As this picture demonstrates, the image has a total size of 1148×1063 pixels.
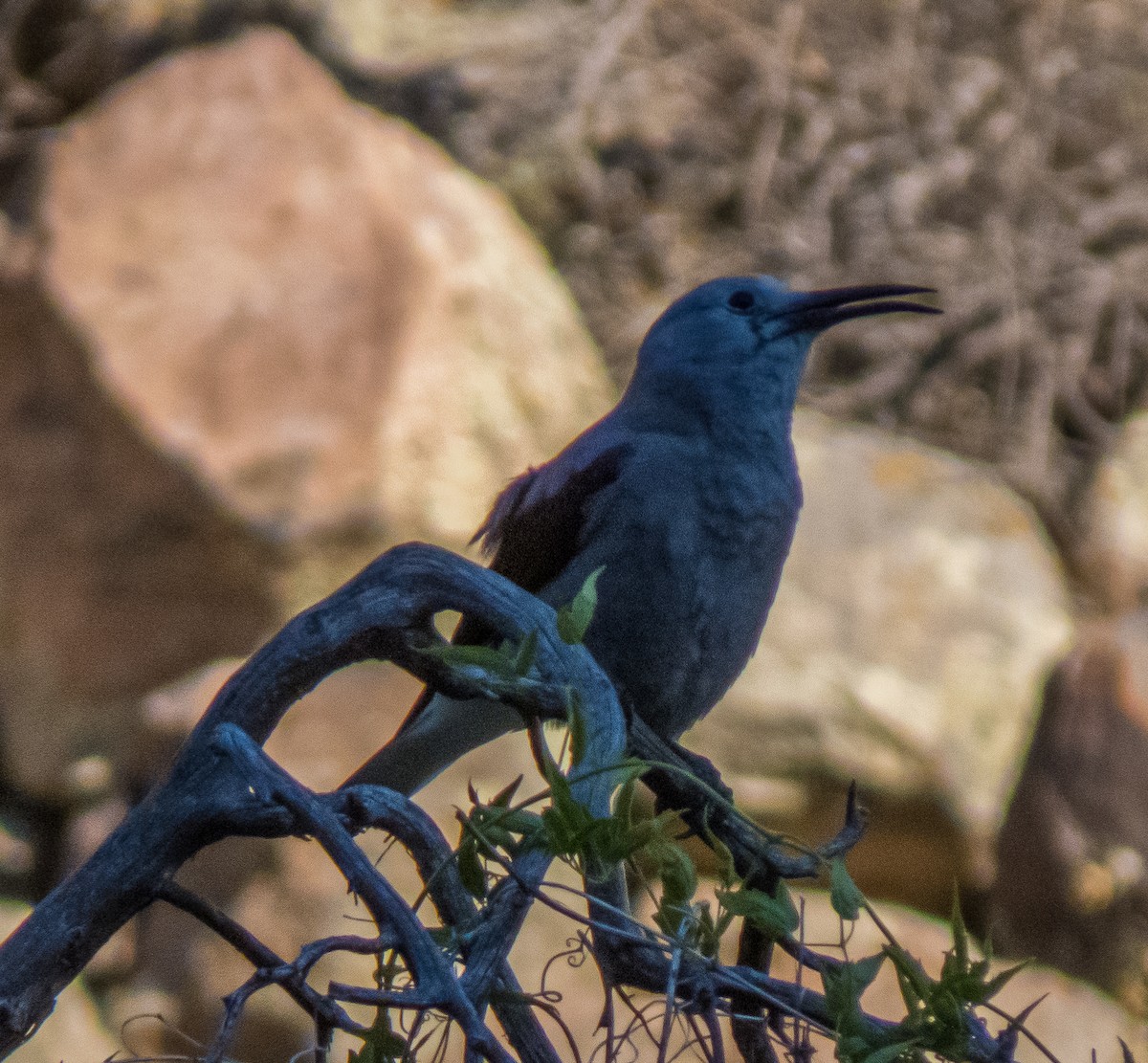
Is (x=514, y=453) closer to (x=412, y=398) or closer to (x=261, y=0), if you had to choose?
(x=412, y=398)

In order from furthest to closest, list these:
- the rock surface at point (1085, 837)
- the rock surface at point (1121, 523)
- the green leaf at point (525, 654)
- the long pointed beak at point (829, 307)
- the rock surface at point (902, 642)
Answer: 1. the rock surface at point (1121, 523)
2. the rock surface at point (902, 642)
3. the rock surface at point (1085, 837)
4. the long pointed beak at point (829, 307)
5. the green leaf at point (525, 654)

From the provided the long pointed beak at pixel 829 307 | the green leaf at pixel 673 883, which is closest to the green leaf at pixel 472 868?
the green leaf at pixel 673 883

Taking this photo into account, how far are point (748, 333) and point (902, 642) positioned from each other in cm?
320

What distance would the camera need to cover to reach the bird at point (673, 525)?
9.66ft

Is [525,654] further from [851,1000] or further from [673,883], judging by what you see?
[851,1000]

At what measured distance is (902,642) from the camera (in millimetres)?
6191

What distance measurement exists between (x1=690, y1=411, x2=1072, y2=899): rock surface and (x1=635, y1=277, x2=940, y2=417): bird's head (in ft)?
9.39

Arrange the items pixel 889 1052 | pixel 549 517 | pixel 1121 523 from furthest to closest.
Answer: pixel 1121 523
pixel 549 517
pixel 889 1052

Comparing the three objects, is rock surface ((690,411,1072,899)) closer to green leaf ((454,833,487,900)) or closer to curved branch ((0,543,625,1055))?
curved branch ((0,543,625,1055))

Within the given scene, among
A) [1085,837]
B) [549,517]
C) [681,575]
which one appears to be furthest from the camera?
[1085,837]

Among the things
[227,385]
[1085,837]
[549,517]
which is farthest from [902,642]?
[549,517]

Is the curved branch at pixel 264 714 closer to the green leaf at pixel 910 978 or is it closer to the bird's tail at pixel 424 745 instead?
the green leaf at pixel 910 978

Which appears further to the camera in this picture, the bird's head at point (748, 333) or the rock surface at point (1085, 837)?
the rock surface at point (1085, 837)

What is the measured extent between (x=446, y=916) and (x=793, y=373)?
76.1 inches
